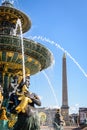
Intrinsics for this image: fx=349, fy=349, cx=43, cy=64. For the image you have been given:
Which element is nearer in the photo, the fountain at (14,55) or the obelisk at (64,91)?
the fountain at (14,55)

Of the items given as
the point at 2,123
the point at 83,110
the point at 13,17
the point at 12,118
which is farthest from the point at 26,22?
the point at 83,110

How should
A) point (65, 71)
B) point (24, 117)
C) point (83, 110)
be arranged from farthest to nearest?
point (83, 110), point (65, 71), point (24, 117)

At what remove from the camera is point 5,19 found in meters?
18.1

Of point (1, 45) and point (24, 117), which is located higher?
point (1, 45)

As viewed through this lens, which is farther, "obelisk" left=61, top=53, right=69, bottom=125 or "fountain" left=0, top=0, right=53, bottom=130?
"obelisk" left=61, top=53, right=69, bottom=125

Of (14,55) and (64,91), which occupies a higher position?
(64,91)

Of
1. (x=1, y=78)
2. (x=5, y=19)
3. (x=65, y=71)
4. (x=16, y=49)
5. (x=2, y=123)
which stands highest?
(x=65, y=71)

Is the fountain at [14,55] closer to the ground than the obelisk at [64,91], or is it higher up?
closer to the ground

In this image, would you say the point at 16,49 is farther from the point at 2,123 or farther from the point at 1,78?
the point at 2,123

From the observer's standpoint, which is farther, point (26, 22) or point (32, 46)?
point (26, 22)

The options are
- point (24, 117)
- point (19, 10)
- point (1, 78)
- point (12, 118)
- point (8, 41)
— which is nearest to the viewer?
point (24, 117)

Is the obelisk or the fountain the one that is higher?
the obelisk

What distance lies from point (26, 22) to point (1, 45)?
389cm

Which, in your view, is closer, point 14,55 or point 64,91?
point 14,55
